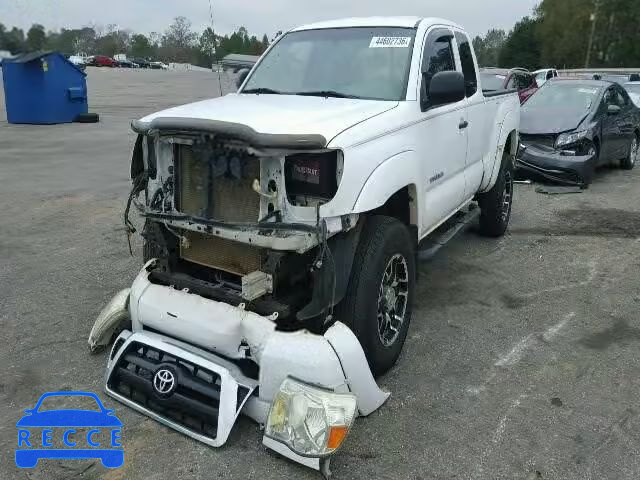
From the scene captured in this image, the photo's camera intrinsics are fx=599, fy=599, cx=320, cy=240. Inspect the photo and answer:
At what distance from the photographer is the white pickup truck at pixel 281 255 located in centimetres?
311

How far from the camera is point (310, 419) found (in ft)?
9.52

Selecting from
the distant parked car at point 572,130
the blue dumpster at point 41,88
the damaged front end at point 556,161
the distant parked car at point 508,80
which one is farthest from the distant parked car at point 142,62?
the damaged front end at point 556,161

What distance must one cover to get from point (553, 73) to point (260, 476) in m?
24.3

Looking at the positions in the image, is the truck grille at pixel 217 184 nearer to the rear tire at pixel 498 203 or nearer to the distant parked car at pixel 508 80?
the rear tire at pixel 498 203

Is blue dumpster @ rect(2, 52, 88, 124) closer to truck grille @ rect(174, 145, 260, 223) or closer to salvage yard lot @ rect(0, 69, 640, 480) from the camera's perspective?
salvage yard lot @ rect(0, 69, 640, 480)

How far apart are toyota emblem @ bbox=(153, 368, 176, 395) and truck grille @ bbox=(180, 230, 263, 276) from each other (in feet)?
2.34

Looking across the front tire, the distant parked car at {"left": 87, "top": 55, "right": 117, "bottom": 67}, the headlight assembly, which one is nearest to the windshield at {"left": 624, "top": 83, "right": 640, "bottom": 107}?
the front tire

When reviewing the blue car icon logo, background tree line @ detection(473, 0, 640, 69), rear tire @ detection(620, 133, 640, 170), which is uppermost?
background tree line @ detection(473, 0, 640, 69)

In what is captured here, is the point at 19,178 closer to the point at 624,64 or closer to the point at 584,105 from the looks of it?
the point at 584,105

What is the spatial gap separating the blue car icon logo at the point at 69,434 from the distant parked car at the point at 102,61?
6800 centimetres

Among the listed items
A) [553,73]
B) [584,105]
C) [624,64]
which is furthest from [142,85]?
[624,64]

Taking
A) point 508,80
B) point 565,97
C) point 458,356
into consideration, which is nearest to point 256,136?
point 458,356

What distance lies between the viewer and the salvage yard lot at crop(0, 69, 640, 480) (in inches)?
119

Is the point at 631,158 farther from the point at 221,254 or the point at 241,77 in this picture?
the point at 221,254
